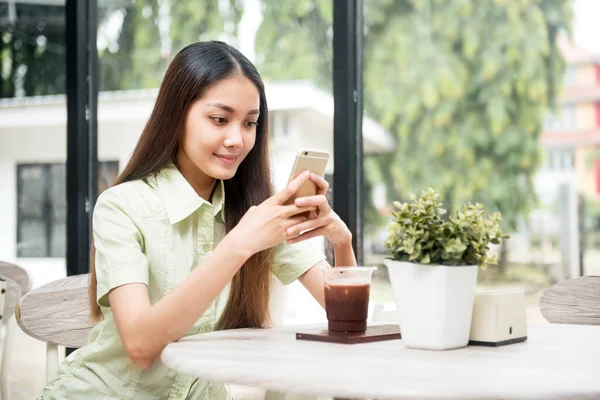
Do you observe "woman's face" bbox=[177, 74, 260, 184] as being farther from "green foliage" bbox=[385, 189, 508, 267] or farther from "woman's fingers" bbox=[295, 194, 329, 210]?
"green foliage" bbox=[385, 189, 508, 267]

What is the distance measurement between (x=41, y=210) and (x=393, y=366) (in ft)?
9.49

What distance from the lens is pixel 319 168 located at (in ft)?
5.16

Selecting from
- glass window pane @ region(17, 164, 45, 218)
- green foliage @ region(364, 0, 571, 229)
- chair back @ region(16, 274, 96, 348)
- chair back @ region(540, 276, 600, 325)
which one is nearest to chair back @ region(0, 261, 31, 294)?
chair back @ region(16, 274, 96, 348)

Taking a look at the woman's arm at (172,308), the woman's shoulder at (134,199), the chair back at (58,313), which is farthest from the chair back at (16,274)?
the woman's arm at (172,308)

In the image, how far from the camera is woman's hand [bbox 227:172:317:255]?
4.92 feet

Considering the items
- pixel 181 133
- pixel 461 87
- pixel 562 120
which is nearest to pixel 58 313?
pixel 181 133

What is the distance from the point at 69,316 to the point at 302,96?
137 cm

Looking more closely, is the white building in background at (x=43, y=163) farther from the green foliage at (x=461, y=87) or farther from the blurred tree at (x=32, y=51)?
the green foliage at (x=461, y=87)

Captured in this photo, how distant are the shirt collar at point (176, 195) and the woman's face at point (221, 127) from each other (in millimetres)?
54

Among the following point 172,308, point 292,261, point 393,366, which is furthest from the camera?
point 292,261

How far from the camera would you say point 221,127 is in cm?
175

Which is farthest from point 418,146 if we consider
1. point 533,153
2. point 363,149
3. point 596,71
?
point 596,71

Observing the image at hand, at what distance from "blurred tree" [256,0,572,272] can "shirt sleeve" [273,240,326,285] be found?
1.02 m

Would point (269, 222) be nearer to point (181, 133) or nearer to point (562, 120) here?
point (181, 133)
